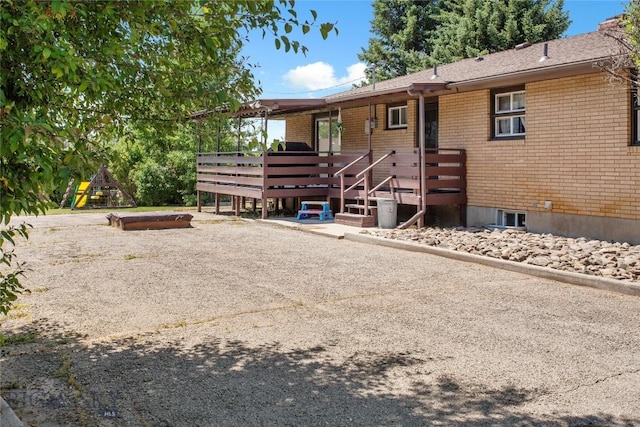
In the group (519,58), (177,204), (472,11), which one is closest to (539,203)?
(519,58)

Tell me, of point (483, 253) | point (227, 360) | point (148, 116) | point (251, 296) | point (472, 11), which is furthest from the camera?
point (472, 11)

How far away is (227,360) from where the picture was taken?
487 centimetres

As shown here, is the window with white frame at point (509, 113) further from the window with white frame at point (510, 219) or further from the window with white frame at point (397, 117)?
the window with white frame at point (397, 117)

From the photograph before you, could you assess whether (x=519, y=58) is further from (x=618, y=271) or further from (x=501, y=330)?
(x=501, y=330)

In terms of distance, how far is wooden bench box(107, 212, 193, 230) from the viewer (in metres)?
14.5

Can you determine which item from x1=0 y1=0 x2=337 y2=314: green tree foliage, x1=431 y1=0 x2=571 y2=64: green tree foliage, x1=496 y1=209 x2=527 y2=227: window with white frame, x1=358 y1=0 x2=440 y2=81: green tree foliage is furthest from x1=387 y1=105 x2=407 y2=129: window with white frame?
x1=358 y1=0 x2=440 y2=81: green tree foliage

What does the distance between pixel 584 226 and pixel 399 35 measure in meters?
27.8

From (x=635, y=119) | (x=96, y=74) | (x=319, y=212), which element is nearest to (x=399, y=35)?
(x=319, y=212)

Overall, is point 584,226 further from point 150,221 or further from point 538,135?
point 150,221

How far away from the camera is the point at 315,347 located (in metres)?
5.24

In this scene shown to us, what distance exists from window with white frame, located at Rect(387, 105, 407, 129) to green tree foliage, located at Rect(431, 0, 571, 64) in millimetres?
14949

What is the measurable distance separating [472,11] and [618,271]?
86.5 feet

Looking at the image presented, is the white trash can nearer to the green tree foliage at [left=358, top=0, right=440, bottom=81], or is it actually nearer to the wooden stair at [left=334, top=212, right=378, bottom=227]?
the wooden stair at [left=334, top=212, right=378, bottom=227]

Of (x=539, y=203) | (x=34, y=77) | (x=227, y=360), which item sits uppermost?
(x=34, y=77)
